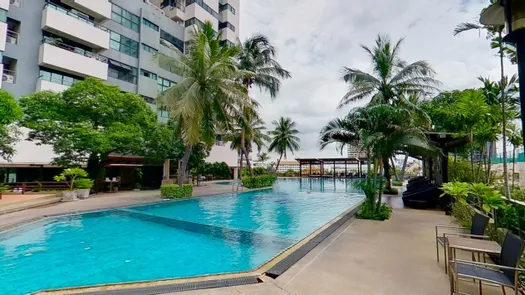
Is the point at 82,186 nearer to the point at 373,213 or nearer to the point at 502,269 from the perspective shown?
the point at 373,213

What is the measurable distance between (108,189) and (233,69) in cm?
1211

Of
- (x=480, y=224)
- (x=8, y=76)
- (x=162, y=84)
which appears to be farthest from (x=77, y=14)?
(x=480, y=224)

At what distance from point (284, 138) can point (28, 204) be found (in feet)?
87.3

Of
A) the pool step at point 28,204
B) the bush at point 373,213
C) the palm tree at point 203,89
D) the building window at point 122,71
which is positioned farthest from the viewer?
the building window at point 122,71

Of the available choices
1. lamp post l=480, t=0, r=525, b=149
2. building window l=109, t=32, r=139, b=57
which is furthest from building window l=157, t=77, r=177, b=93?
lamp post l=480, t=0, r=525, b=149

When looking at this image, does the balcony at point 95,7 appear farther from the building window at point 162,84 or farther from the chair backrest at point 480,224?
the chair backrest at point 480,224

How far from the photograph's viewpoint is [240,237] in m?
7.07

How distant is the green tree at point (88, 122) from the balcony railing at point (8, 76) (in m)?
3.67

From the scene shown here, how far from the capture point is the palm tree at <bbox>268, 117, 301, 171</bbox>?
3416 centimetres

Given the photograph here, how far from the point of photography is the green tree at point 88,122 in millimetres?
13734

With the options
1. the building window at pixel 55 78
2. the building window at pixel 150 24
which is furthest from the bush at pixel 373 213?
the building window at pixel 150 24

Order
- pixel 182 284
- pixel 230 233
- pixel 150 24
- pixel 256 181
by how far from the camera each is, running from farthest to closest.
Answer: pixel 150 24, pixel 256 181, pixel 230 233, pixel 182 284

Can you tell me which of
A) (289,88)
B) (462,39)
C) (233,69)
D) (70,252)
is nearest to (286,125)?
(289,88)

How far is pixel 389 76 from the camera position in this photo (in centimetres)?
1401
